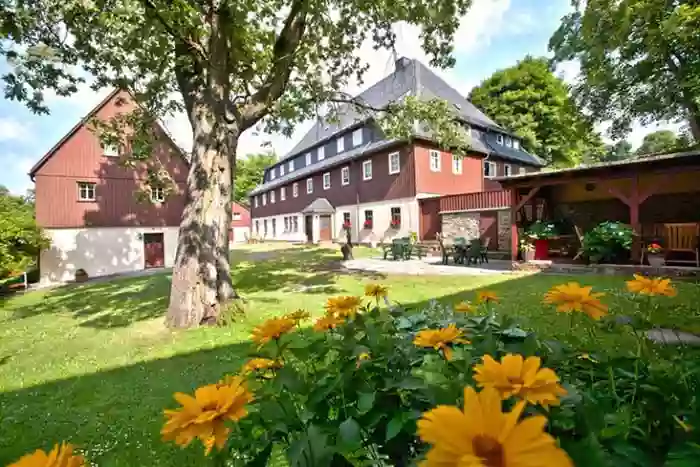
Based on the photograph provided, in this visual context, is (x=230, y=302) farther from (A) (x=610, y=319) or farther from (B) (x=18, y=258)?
(B) (x=18, y=258)

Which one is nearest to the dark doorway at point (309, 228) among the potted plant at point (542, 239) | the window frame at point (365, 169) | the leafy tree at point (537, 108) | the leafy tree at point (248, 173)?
the window frame at point (365, 169)

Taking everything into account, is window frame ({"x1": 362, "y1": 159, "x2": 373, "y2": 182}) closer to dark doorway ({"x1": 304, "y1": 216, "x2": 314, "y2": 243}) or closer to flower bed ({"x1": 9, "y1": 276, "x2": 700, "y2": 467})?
dark doorway ({"x1": 304, "y1": 216, "x2": 314, "y2": 243})

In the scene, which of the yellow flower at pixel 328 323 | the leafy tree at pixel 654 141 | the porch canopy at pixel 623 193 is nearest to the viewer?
the yellow flower at pixel 328 323

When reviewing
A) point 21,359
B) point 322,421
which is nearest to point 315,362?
point 322,421

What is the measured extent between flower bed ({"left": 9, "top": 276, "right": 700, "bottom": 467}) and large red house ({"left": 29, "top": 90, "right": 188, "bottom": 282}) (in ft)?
56.1

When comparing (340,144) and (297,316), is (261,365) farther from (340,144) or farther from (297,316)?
(340,144)

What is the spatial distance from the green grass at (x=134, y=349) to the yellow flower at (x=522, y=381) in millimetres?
654

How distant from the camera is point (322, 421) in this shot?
3.40 ft

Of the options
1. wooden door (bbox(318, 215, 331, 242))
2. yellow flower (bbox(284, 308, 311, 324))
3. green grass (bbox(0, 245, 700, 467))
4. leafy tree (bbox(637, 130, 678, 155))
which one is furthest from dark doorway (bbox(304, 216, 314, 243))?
leafy tree (bbox(637, 130, 678, 155))

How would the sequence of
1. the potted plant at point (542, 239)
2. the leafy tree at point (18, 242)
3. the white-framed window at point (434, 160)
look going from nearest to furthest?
1. the potted plant at point (542, 239)
2. the leafy tree at point (18, 242)
3. the white-framed window at point (434, 160)

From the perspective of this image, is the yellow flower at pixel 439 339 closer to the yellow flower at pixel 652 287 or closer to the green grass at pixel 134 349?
the green grass at pixel 134 349

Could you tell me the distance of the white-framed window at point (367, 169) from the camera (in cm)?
2202

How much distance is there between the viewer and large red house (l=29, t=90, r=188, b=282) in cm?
1739

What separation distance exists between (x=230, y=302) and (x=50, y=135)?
17.1 meters
